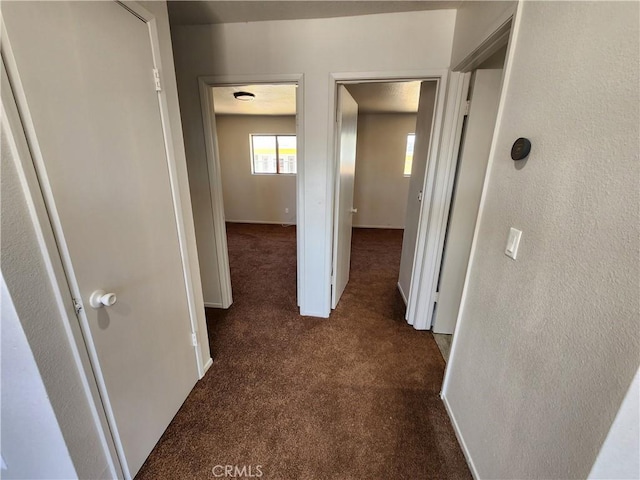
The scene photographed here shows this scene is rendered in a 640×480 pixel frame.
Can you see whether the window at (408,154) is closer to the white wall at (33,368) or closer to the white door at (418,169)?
the white door at (418,169)

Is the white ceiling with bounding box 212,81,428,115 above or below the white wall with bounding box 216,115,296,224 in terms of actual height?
above

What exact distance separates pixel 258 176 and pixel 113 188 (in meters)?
4.69

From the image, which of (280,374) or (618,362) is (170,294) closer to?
(280,374)

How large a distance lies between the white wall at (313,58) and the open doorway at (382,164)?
14 centimetres

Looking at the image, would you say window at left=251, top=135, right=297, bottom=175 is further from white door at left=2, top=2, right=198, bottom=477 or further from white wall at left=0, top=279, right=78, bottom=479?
white wall at left=0, top=279, right=78, bottom=479

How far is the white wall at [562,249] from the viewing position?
0.63m

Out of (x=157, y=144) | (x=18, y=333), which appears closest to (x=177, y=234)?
(x=157, y=144)

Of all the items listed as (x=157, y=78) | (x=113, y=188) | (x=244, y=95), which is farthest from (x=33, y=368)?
(x=244, y=95)

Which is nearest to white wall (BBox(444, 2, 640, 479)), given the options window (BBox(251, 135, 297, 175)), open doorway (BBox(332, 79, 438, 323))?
open doorway (BBox(332, 79, 438, 323))

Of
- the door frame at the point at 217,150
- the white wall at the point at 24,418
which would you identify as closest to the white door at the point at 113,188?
the white wall at the point at 24,418

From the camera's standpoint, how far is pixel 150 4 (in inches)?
44.9

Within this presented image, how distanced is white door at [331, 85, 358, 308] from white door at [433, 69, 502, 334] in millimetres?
873

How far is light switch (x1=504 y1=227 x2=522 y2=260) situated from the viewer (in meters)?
0.98

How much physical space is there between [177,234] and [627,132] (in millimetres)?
1675
